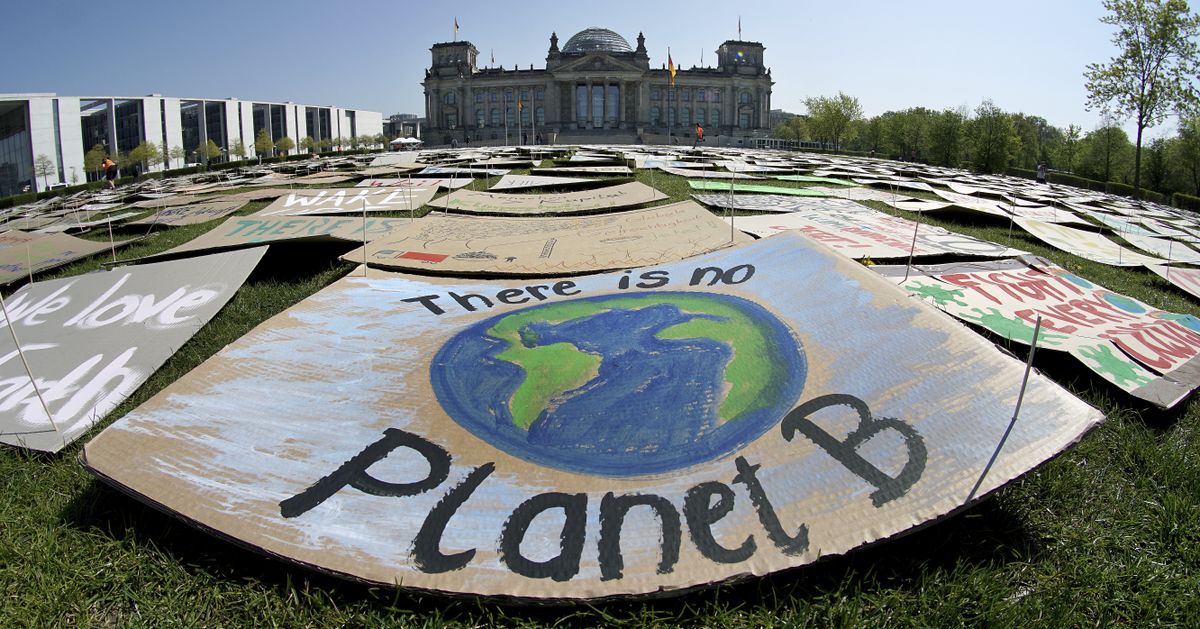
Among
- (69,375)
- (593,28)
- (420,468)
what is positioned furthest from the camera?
(593,28)

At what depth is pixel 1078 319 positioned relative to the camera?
13.9 feet

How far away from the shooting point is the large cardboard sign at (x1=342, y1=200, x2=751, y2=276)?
506 centimetres

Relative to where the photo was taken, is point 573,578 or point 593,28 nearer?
point 573,578

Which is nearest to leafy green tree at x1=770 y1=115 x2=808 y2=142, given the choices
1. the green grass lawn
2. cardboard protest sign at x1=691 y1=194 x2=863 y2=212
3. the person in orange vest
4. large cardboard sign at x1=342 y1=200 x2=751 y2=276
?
the person in orange vest

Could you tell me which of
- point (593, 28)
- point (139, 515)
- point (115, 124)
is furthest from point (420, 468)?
point (593, 28)

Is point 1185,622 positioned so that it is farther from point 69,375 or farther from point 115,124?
point 115,124

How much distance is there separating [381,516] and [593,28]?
4056 inches

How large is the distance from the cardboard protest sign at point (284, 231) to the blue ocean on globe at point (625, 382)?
388 centimetres

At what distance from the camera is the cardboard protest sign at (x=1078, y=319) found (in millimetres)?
3512

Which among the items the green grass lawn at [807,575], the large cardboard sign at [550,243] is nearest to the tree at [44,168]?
the large cardboard sign at [550,243]

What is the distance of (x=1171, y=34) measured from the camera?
97.2 ft

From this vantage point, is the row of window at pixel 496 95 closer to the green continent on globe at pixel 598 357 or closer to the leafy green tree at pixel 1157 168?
the leafy green tree at pixel 1157 168

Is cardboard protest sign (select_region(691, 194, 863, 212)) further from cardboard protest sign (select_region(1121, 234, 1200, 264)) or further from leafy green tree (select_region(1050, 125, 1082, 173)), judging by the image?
leafy green tree (select_region(1050, 125, 1082, 173))

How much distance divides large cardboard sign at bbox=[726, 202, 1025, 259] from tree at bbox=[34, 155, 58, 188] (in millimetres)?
63509
